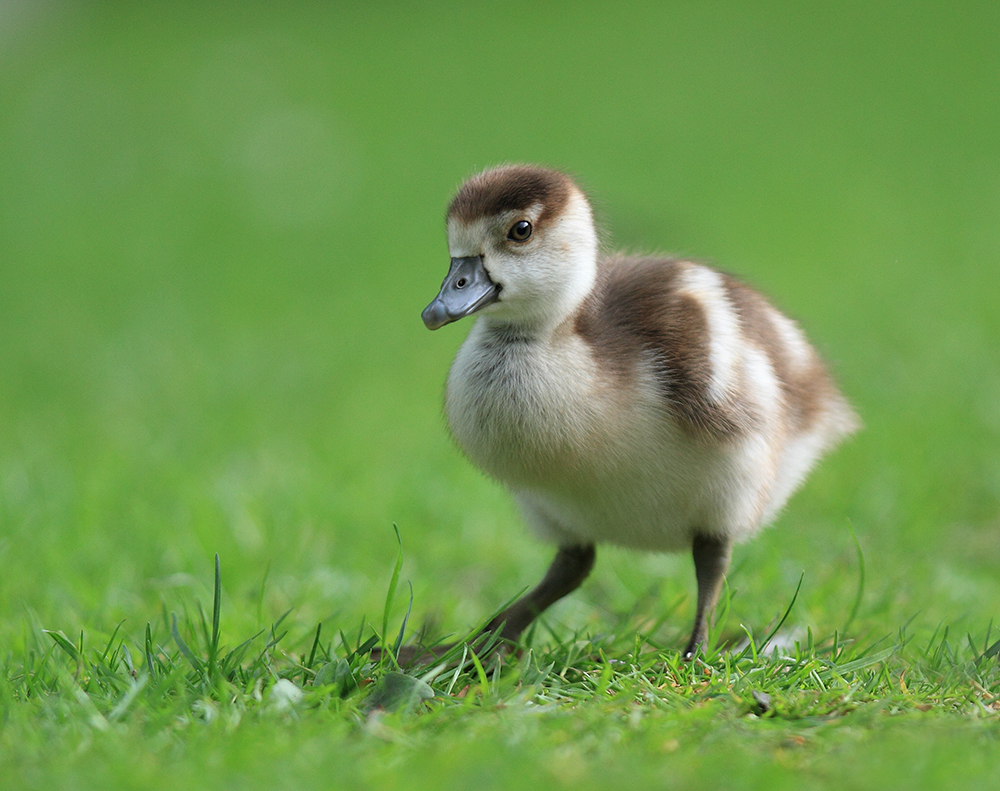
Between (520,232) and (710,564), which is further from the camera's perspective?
(710,564)

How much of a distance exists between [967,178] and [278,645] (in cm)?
939

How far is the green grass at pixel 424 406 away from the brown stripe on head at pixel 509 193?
98 cm

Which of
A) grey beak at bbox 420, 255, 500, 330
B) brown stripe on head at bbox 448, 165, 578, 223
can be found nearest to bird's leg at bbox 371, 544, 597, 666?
grey beak at bbox 420, 255, 500, 330

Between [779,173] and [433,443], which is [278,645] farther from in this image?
[779,173]

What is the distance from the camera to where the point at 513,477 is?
10.1ft

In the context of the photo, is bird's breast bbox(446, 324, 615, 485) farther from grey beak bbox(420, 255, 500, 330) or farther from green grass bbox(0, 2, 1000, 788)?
green grass bbox(0, 2, 1000, 788)

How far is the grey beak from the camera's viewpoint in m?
2.97

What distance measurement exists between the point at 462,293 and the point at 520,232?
0.23m

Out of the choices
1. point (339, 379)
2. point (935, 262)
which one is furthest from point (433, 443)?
point (935, 262)

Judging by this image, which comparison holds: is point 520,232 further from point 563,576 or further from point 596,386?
point 563,576

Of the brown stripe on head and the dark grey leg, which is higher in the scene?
the brown stripe on head

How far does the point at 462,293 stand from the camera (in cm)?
304

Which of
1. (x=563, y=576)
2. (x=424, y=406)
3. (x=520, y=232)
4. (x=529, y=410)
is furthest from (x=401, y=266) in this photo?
(x=529, y=410)

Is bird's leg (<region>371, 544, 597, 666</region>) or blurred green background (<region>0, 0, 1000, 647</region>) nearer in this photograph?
bird's leg (<region>371, 544, 597, 666</region>)
